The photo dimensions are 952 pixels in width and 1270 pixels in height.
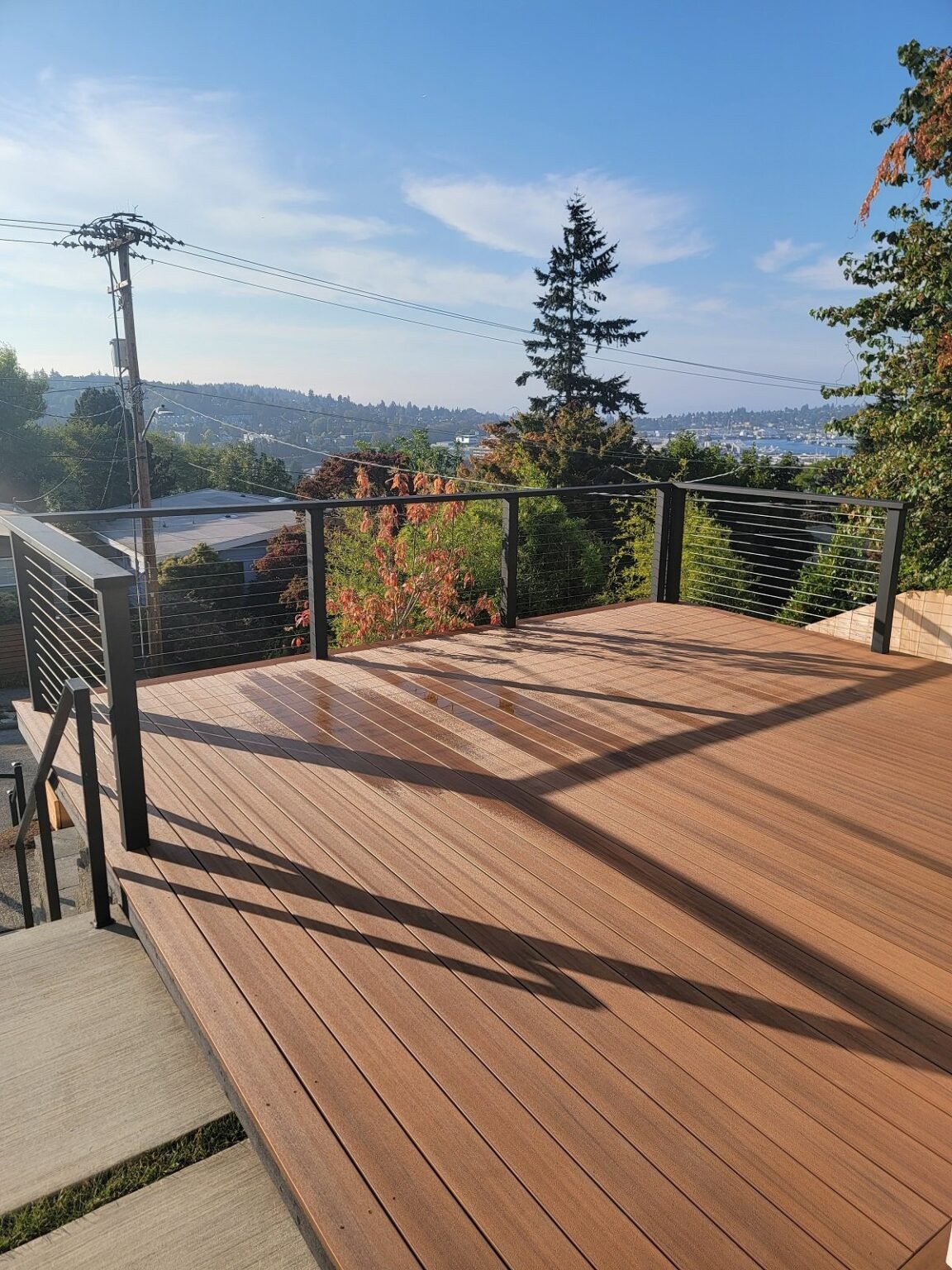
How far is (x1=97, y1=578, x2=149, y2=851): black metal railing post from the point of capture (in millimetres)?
2275

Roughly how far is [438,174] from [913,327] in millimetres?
20940

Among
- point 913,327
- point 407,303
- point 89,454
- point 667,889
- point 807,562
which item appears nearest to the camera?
point 667,889

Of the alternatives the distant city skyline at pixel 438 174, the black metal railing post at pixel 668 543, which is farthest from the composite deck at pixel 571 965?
the distant city skyline at pixel 438 174

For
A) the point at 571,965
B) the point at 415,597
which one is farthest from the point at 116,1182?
the point at 415,597

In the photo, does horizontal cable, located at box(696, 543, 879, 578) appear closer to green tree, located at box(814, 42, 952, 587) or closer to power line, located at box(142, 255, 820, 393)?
green tree, located at box(814, 42, 952, 587)

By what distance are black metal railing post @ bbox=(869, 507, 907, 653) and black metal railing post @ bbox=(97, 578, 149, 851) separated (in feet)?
13.3

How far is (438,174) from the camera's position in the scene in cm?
2462

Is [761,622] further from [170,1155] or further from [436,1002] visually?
[170,1155]

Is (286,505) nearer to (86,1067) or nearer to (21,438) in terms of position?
(86,1067)

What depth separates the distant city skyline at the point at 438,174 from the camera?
17.5 m

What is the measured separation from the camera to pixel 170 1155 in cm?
160

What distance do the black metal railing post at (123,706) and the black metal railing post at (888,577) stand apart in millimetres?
4062

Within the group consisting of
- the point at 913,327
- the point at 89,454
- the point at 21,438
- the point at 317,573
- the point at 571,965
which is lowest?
the point at 571,965

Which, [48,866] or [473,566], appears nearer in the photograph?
[48,866]
